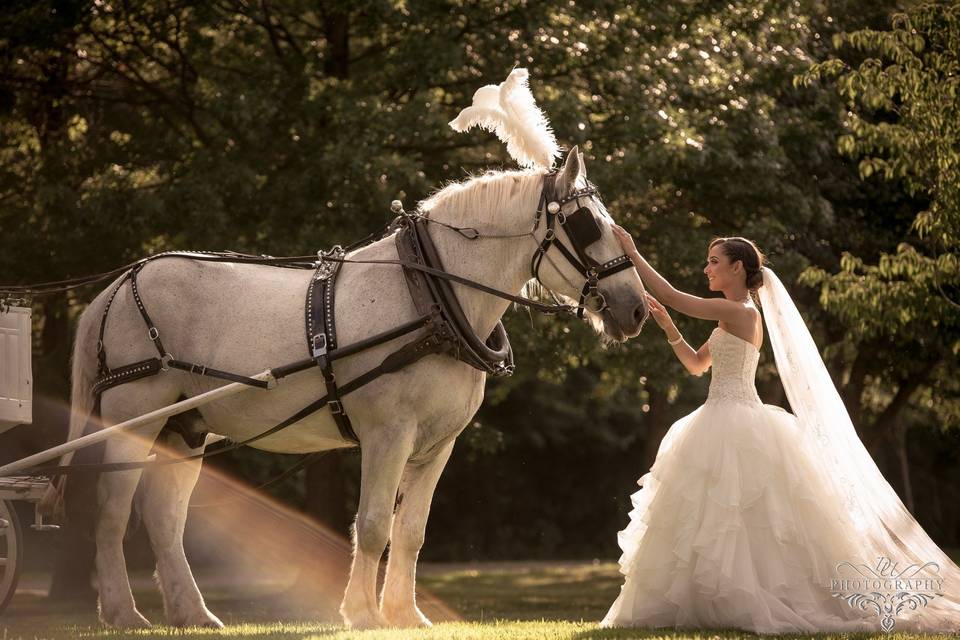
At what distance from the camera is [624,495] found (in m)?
30.5

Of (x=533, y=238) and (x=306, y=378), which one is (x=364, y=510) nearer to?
(x=306, y=378)

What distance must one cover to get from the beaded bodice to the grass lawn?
155cm

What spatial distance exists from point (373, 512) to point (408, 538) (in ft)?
1.60

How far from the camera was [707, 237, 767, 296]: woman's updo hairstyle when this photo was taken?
7484 millimetres

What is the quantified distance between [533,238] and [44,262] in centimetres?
955

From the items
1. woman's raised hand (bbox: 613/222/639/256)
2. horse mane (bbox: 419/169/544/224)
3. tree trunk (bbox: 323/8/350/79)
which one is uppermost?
tree trunk (bbox: 323/8/350/79)

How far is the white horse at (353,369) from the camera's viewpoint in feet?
22.3

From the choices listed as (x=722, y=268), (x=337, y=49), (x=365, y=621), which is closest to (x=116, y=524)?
(x=365, y=621)

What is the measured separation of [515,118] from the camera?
7230mm

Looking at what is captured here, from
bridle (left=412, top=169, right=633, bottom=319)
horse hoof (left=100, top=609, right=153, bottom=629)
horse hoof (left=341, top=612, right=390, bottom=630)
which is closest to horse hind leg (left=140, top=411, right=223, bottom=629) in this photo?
horse hoof (left=100, top=609, right=153, bottom=629)

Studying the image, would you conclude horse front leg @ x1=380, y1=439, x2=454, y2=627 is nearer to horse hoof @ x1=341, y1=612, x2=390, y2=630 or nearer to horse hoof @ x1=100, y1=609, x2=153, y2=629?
horse hoof @ x1=341, y1=612, x2=390, y2=630

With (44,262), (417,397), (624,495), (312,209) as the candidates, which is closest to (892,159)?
(312,209)

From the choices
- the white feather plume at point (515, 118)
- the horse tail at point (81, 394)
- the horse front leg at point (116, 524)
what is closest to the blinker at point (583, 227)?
the white feather plume at point (515, 118)

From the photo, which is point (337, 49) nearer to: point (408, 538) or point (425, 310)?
point (425, 310)
